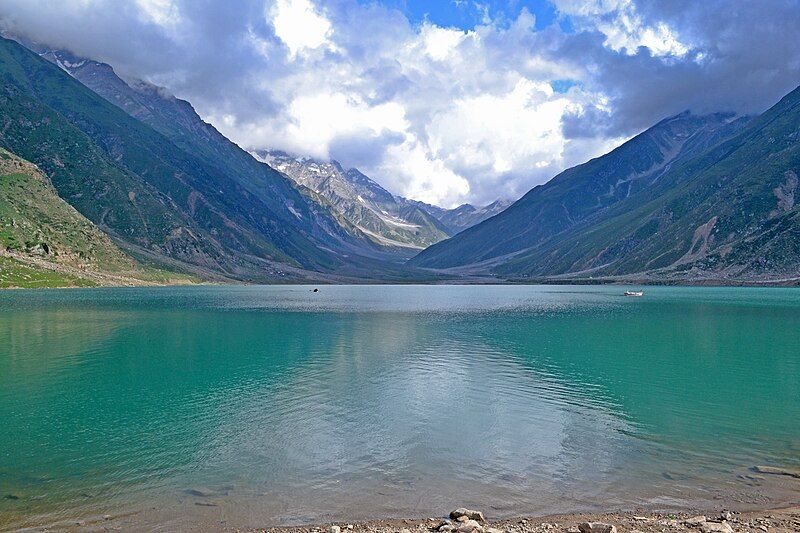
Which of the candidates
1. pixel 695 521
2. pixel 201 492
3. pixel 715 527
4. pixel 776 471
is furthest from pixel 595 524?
pixel 201 492

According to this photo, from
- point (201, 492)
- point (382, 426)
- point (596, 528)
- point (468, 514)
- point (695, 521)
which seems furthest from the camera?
point (382, 426)

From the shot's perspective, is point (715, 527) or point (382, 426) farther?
point (382, 426)

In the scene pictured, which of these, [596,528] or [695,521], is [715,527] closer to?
[695,521]

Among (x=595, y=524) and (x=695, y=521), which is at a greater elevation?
(x=595, y=524)

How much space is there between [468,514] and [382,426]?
15668 millimetres

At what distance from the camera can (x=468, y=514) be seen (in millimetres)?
21641

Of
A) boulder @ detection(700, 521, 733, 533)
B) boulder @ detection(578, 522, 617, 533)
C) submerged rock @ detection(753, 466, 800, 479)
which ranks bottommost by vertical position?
submerged rock @ detection(753, 466, 800, 479)

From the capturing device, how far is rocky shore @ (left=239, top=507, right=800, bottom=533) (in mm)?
19969

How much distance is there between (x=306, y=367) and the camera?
197 ft

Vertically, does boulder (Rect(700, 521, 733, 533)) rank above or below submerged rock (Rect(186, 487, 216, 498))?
above

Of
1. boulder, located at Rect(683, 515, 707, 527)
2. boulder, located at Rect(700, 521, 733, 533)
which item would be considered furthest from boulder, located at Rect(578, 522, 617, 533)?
boulder, located at Rect(683, 515, 707, 527)

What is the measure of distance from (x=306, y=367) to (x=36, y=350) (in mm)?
36455

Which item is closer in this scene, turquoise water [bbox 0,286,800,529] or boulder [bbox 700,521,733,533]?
boulder [bbox 700,521,733,533]

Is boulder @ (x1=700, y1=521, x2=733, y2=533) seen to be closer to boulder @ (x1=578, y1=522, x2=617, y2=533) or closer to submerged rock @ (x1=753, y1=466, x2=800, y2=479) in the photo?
boulder @ (x1=578, y1=522, x2=617, y2=533)
